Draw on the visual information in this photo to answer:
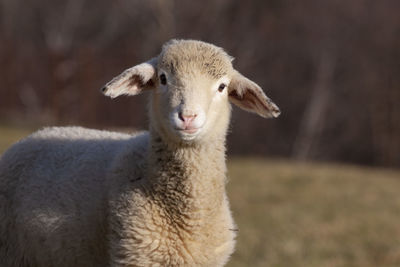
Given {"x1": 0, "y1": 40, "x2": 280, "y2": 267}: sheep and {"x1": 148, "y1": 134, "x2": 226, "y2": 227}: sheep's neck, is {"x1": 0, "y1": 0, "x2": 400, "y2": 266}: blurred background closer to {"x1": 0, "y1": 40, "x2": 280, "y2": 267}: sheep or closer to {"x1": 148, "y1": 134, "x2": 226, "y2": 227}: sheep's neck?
{"x1": 0, "y1": 40, "x2": 280, "y2": 267}: sheep

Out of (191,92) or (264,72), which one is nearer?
(191,92)

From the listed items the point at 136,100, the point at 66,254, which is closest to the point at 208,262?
the point at 66,254

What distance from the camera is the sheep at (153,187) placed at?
4438 millimetres

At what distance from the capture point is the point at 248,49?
26219mm

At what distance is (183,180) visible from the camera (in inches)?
182

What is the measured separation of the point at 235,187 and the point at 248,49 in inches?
501

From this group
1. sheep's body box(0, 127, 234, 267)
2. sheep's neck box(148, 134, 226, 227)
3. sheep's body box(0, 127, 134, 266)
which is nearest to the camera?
sheep's body box(0, 127, 234, 267)

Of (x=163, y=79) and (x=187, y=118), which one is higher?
(x=163, y=79)

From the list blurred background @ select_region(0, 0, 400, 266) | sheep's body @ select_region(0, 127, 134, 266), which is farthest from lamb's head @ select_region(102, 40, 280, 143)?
blurred background @ select_region(0, 0, 400, 266)

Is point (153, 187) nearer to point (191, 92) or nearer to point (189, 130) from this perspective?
point (189, 130)

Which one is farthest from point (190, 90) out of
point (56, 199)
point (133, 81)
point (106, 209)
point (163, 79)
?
point (56, 199)

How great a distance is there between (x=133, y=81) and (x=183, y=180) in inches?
27.8

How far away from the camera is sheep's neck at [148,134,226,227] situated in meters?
4.57

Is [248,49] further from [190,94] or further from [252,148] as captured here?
[190,94]
